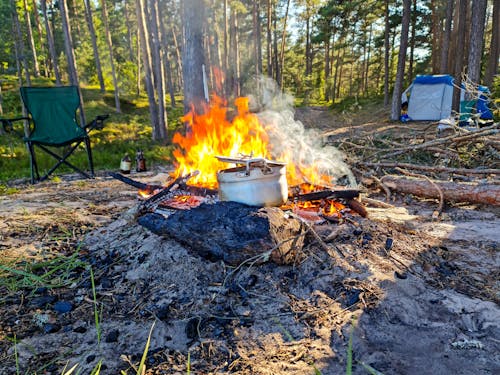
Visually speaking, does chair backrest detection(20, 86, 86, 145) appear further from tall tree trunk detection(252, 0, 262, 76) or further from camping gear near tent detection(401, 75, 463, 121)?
tall tree trunk detection(252, 0, 262, 76)

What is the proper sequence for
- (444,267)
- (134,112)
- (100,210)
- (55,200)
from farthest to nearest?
(134,112) < (55,200) < (100,210) < (444,267)

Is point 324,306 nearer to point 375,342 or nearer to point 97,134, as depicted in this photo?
point 375,342

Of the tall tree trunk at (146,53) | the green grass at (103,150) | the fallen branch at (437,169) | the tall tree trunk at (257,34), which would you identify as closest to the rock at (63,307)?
the green grass at (103,150)

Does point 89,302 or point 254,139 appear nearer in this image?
point 89,302

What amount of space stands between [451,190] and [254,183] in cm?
301

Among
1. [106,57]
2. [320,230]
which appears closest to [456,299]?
[320,230]

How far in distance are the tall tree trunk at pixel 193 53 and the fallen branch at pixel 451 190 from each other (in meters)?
5.06

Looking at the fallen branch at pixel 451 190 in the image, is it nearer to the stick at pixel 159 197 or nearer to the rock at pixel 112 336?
the stick at pixel 159 197

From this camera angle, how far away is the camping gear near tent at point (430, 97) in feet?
49.5

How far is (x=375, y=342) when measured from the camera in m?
1.82

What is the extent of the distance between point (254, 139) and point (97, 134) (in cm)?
1175

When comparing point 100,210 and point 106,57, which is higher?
point 106,57

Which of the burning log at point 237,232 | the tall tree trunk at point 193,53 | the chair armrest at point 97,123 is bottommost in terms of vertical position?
the burning log at point 237,232

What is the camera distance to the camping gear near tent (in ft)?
49.5
